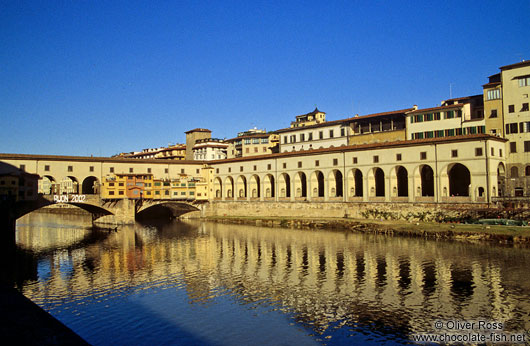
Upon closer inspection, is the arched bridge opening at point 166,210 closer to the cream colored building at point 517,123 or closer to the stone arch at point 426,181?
the stone arch at point 426,181

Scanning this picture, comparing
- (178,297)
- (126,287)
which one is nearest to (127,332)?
(178,297)

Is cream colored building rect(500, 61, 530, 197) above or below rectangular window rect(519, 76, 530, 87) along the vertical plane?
below

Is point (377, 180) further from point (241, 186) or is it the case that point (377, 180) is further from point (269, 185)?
point (241, 186)

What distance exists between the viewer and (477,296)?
25234 millimetres

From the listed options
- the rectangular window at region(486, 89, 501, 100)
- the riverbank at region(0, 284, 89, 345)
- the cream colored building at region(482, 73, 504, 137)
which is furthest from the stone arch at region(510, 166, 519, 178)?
the riverbank at region(0, 284, 89, 345)

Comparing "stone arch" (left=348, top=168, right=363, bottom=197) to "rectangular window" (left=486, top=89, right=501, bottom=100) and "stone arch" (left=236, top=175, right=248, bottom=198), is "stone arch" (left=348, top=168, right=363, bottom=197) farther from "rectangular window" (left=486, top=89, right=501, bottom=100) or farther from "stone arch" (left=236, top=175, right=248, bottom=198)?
"stone arch" (left=236, top=175, right=248, bottom=198)

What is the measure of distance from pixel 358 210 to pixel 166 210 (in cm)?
4703

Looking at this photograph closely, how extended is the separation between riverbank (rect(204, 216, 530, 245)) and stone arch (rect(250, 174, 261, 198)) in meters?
12.2

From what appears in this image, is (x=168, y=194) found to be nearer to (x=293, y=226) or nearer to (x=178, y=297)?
(x=293, y=226)

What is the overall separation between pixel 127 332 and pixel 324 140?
218 feet

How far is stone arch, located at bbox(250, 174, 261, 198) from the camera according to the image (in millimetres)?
83188

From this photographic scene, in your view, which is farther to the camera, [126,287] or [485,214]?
[485,214]

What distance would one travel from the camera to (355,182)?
71.0 m

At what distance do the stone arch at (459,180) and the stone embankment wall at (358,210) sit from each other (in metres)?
9.44
